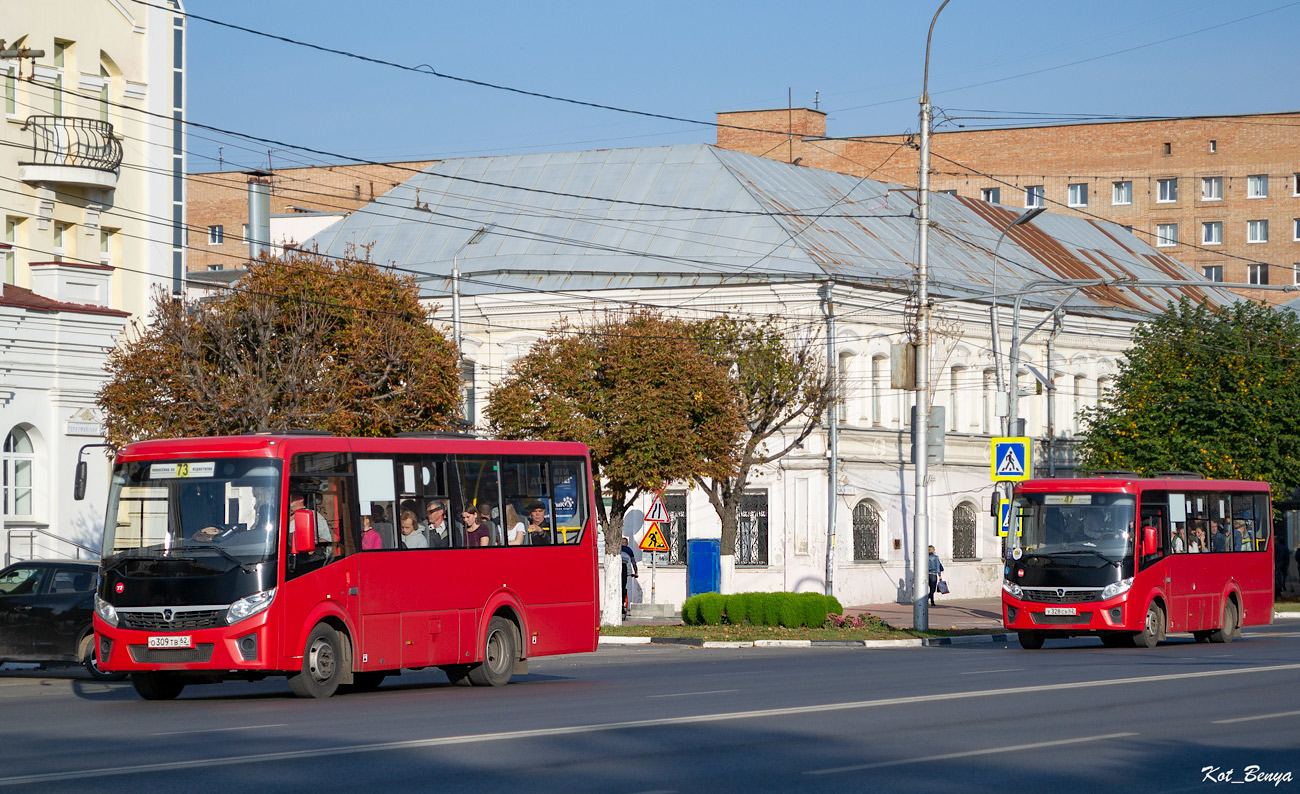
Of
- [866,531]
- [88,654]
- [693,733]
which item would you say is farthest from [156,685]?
[866,531]

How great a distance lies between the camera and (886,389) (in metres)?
51.2

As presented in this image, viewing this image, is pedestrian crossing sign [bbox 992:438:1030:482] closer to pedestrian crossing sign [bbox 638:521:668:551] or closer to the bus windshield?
the bus windshield

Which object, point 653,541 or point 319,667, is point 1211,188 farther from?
point 319,667

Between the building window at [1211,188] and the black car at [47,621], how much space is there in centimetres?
7724

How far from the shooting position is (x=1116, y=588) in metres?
28.3

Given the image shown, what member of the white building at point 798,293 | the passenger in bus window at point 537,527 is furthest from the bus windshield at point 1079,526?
the white building at point 798,293

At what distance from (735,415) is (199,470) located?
2100 centimetres

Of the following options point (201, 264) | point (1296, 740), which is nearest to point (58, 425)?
point (1296, 740)

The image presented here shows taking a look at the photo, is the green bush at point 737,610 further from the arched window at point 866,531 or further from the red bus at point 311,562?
the red bus at point 311,562

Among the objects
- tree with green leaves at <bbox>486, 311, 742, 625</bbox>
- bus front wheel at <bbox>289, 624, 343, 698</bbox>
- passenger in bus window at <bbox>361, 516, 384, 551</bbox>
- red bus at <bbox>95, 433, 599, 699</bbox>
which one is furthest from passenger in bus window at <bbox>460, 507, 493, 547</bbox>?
tree with green leaves at <bbox>486, 311, 742, 625</bbox>

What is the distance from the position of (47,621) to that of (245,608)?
6.45m

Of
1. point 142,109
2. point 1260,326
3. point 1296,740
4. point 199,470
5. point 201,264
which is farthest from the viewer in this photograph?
point 201,264

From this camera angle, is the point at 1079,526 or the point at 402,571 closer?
the point at 402,571

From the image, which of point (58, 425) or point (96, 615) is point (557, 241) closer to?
point (58, 425)
